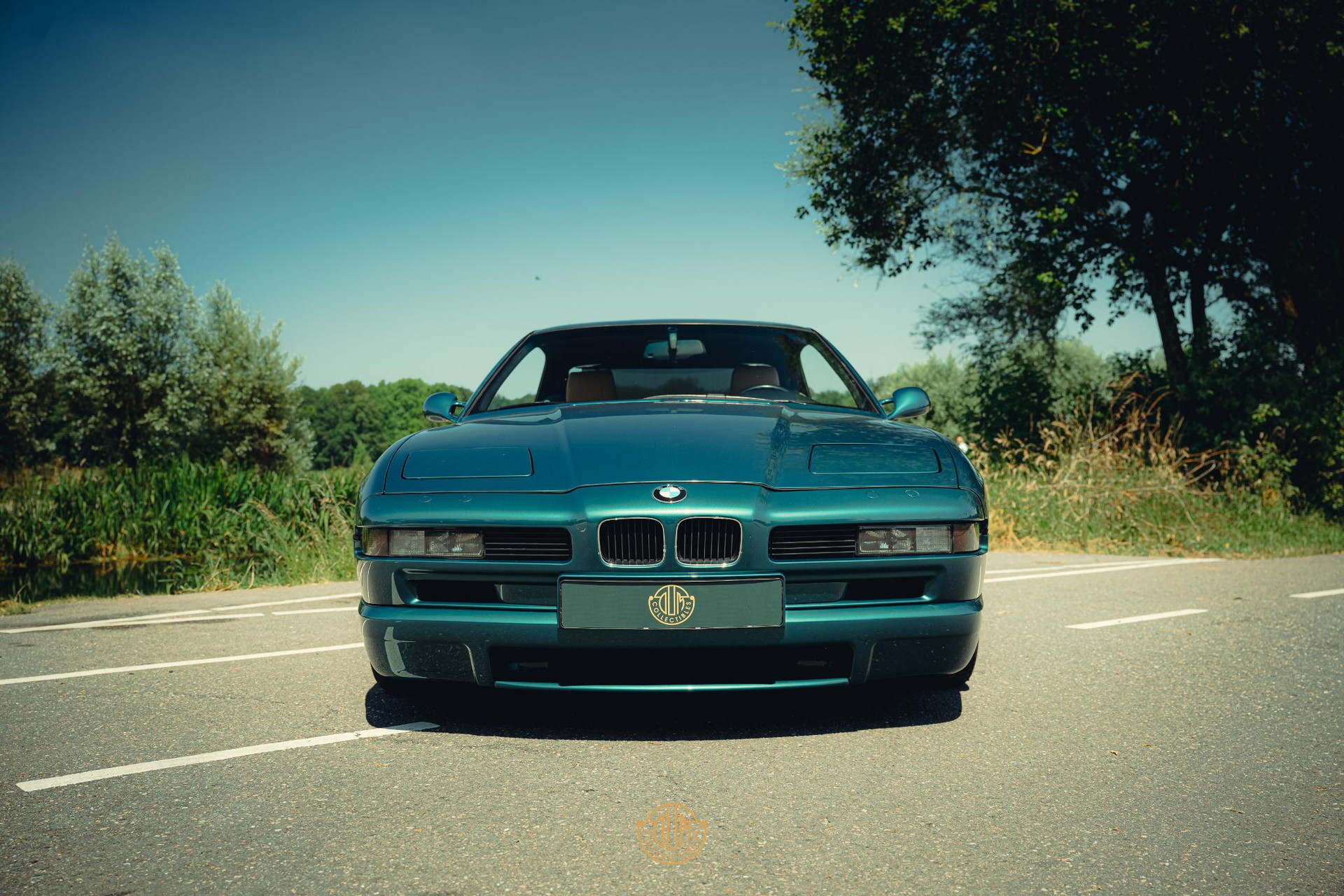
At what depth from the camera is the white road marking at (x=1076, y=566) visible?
25.7ft

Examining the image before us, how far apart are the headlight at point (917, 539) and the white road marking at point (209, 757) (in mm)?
1622

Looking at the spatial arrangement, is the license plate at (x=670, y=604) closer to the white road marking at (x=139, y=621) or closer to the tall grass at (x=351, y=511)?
the white road marking at (x=139, y=621)

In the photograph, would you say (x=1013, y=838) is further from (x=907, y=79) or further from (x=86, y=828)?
(x=907, y=79)

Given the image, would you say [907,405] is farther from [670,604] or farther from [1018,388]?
[1018,388]

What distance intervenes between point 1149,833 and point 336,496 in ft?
39.1

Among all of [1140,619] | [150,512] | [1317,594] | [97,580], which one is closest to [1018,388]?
[1317,594]

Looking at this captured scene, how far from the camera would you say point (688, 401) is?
3980 mm

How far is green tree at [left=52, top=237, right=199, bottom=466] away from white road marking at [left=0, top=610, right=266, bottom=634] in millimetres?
33597

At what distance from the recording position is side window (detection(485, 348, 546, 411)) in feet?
14.1

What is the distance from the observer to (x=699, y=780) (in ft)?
8.81

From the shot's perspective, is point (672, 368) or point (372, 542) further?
point (672, 368)

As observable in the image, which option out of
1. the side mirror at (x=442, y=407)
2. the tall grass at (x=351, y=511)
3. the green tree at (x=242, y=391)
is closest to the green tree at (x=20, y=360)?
the green tree at (x=242, y=391)

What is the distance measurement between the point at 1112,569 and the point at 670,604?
21.1 feet

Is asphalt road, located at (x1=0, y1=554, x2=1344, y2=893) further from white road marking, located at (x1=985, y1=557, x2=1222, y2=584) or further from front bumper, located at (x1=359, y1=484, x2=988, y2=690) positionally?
white road marking, located at (x1=985, y1=557, x2=1222, y2=584)
